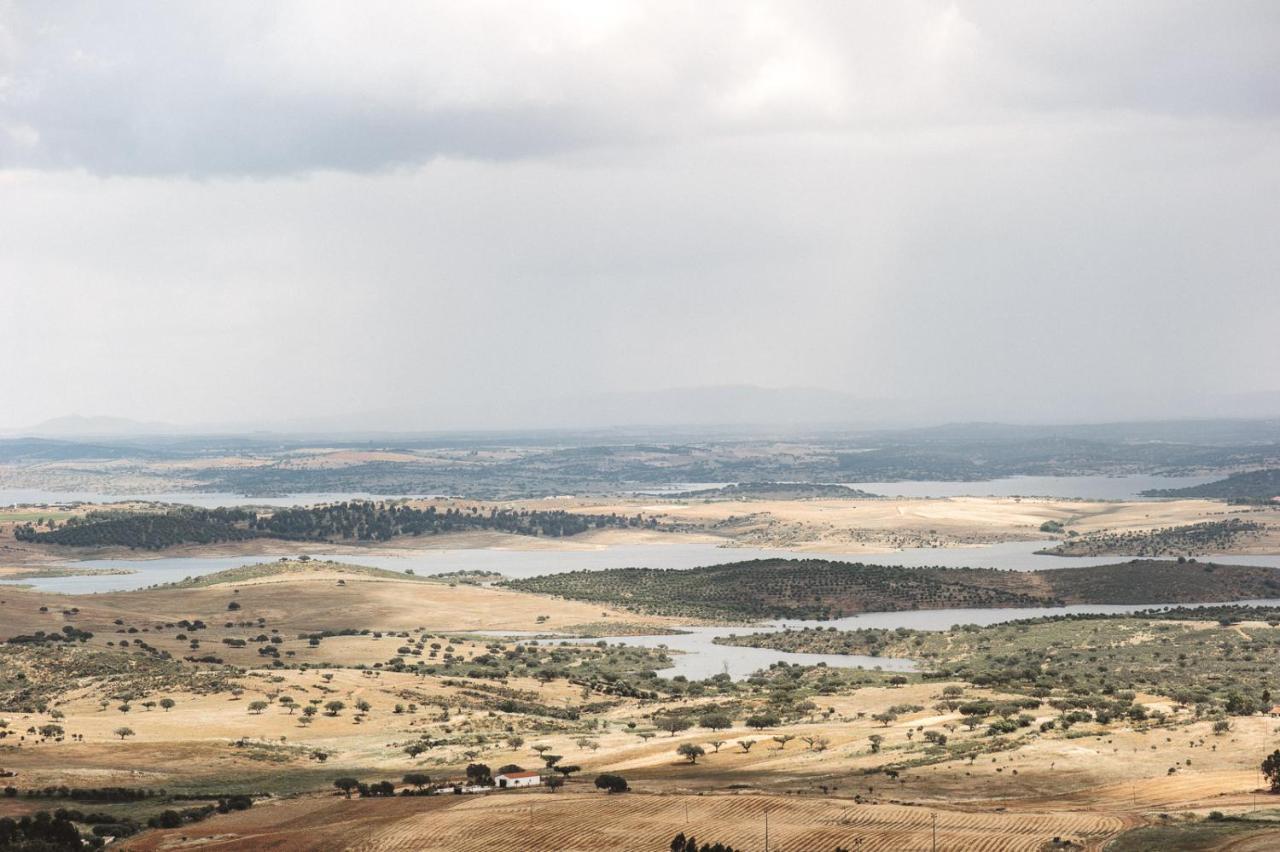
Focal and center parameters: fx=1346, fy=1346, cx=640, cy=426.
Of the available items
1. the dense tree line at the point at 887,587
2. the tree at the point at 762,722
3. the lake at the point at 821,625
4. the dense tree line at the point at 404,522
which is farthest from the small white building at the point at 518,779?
the dense tree line at the point at 404,522

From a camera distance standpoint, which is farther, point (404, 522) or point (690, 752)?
point (404, 522)

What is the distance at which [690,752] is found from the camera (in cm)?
5147

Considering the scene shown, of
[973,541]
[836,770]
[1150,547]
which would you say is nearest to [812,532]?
[973,541]

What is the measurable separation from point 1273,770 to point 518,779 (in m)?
24.9

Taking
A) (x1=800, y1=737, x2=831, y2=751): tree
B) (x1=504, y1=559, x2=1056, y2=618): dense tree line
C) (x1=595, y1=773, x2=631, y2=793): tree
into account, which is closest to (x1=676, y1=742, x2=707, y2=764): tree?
(x1=800, y1=737, x2=831, y2=751): tree

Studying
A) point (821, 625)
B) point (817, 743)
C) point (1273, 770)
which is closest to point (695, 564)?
point (821, 625)

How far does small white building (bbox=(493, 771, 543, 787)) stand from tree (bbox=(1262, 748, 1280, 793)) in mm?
23731

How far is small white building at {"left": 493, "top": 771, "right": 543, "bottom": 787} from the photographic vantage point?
154 feet

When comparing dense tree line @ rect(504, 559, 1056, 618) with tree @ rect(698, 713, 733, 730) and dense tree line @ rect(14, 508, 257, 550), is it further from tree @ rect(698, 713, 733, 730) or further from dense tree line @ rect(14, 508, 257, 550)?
dense tree line @ rect(14, 508, 257, 550)

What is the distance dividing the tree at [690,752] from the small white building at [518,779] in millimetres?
6399

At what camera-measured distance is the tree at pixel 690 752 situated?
51.5m

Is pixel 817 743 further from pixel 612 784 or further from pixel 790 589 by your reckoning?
pixel 790 589

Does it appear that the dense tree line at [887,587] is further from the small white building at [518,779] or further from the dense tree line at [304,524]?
the small white building at [518,779]

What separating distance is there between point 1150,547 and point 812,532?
141 feet
